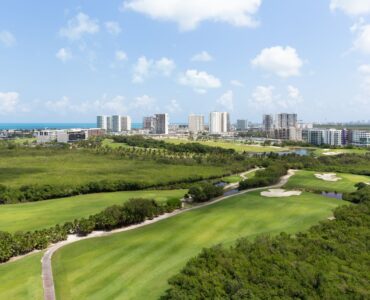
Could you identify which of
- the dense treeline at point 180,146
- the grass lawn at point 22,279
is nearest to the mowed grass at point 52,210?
the grass lawn at point 22,279

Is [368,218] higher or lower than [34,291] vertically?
higher

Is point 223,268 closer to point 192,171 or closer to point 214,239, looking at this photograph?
point 214,239

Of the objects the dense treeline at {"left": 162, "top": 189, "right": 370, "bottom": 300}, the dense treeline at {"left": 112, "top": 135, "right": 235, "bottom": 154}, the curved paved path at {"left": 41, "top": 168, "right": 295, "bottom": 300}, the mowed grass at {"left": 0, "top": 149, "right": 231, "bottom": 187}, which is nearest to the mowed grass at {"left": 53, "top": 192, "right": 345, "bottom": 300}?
the curved paved path at {"left": 41, "top": 168, "right": 295, "bottom": 300}

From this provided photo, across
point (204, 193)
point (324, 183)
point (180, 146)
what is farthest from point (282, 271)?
point (180, 146)

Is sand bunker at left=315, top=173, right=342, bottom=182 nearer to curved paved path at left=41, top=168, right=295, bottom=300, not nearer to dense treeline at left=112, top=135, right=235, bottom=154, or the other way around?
curved paved path at left=41, top=168, right=295, bottom=300

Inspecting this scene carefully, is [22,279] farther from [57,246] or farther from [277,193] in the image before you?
[277,193]

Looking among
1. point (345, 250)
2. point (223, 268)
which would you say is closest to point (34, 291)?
point (223, 268)

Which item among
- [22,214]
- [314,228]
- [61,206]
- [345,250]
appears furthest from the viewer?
[61,206]

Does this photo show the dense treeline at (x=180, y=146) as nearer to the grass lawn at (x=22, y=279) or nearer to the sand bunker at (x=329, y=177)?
the sand bunker at (x=329, y=177)
